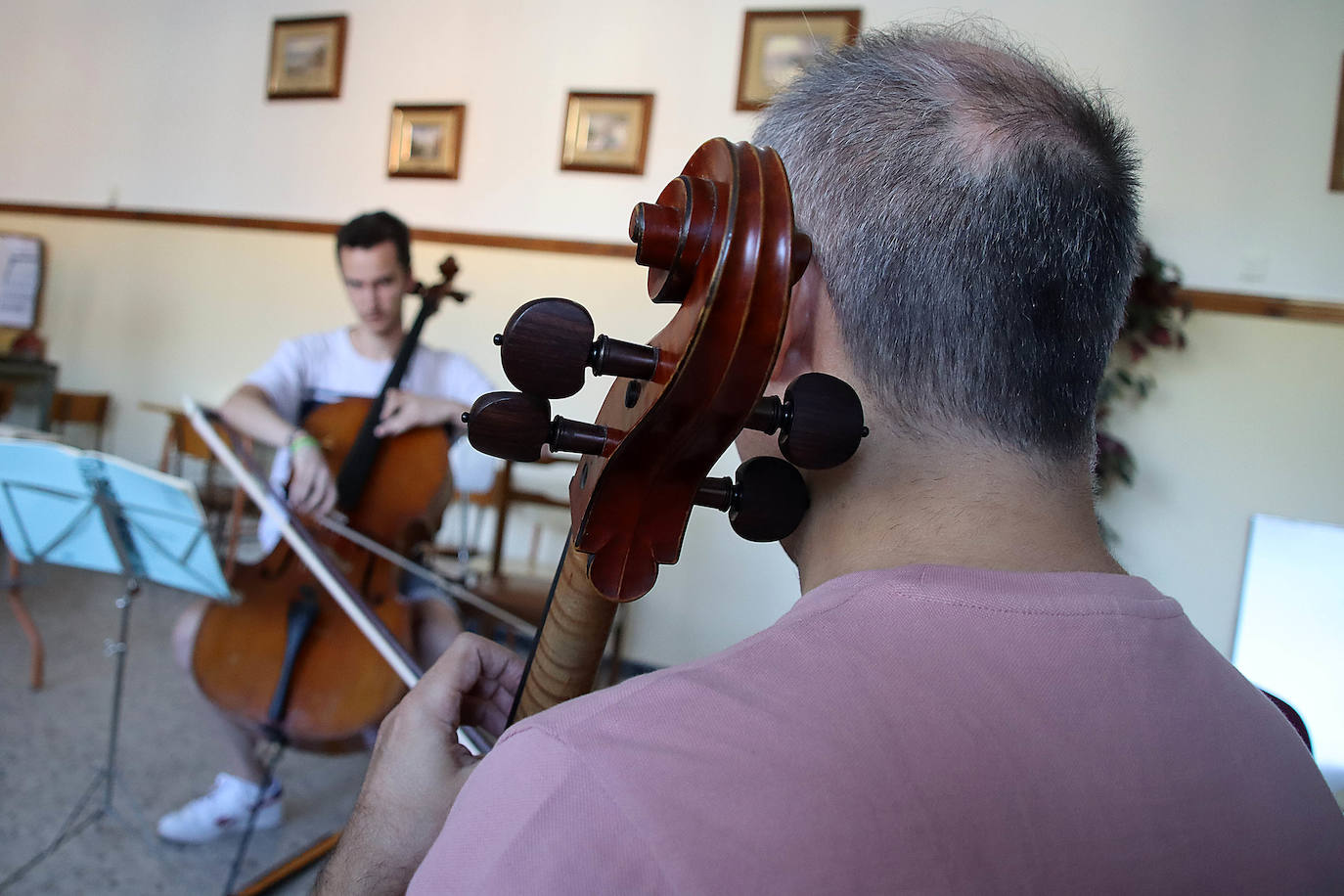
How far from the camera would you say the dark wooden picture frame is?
9.13 feet

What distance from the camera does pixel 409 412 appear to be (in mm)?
2012

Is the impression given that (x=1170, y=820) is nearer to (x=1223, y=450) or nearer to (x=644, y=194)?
(x=1223, y=450)

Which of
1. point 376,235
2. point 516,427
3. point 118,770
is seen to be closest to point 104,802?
point 118,770

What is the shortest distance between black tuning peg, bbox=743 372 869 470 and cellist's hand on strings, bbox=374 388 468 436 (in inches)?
61.7

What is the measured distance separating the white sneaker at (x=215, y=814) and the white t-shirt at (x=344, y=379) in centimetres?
61

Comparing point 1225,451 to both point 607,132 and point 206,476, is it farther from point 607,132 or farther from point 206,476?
point 206,476

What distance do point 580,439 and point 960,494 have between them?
25 cm

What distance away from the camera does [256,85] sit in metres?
4.20

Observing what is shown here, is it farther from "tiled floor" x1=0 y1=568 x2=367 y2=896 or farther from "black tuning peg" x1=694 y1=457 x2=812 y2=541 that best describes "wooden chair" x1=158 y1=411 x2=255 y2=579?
"black tuning peg" x1=694 y1=457 x2=812 y2=541

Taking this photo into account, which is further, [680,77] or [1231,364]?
[680,77]

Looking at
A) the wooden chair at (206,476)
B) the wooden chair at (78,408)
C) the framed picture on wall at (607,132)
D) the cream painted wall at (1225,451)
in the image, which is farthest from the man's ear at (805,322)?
the wooden chair at (78,408)

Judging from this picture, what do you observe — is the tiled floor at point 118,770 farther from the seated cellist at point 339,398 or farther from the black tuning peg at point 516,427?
the black tuning peg at point 516,427

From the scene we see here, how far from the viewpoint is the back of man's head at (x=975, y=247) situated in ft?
1.94

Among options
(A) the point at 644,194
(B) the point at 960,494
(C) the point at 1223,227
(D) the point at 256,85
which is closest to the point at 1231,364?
(C) the point at 1223,227
